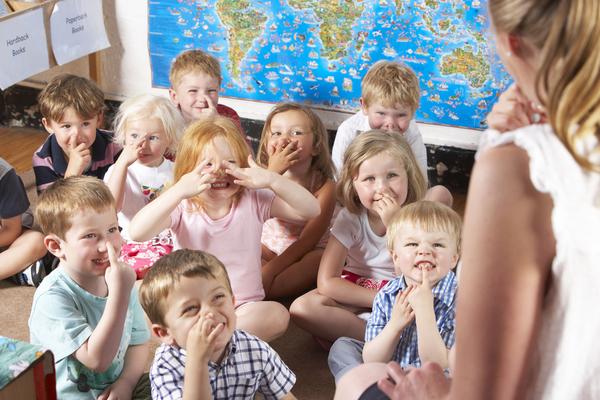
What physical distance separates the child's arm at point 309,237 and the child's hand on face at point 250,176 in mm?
455

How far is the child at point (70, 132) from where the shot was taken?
6.41 ft

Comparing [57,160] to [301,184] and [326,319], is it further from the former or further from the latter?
[326,319]

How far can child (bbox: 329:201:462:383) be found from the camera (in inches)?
44.0

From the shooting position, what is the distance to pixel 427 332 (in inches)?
43.4

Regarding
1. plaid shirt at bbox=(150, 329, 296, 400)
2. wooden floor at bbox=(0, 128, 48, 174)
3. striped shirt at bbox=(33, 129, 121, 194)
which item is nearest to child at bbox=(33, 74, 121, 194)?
striped shirt at bbox=(33, 129, 121, 194)

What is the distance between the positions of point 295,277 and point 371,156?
520 mm

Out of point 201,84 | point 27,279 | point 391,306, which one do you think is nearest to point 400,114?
point 201,84

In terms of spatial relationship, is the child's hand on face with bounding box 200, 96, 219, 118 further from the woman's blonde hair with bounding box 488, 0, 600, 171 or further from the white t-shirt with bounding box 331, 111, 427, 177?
the woman's blonde hair with bounding box 488, 0, 600, 171

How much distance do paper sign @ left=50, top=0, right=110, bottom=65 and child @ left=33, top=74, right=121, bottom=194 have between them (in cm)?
41

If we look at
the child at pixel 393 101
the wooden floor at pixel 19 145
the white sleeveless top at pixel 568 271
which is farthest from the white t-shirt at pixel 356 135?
the white sleeveless top at pixel 568 271

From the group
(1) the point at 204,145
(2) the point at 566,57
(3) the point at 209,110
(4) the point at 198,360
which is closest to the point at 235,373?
(4) the point at 198,360

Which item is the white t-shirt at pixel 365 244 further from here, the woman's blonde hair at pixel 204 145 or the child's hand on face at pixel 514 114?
the child's hand on face at pixel 514 114

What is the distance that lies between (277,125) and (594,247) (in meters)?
1.53

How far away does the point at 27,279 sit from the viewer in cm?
182
